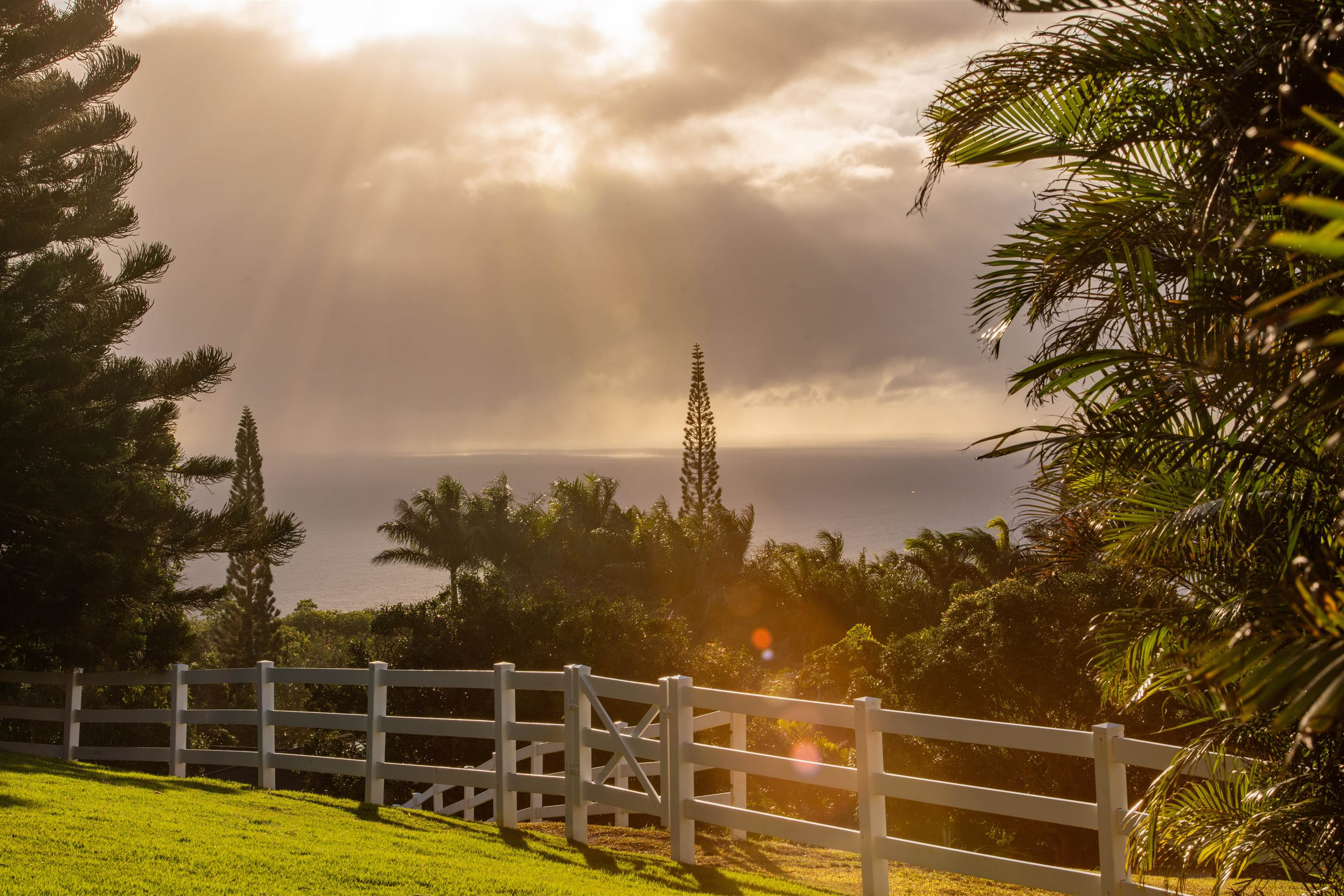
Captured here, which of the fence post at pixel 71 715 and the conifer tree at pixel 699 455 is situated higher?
the conifer tree at pixel 699 455

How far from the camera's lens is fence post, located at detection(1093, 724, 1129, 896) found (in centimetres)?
565

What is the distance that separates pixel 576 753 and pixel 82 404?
724 inches

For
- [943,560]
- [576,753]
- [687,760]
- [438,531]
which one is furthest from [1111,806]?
[438,531]

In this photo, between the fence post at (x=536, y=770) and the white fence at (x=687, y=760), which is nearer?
the white fence at (x=687, y=760)

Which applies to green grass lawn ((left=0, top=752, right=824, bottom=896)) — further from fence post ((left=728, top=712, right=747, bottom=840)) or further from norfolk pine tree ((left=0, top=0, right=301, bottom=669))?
norfolk pine tree ((left=0, top=0, right=301, bottom=669))

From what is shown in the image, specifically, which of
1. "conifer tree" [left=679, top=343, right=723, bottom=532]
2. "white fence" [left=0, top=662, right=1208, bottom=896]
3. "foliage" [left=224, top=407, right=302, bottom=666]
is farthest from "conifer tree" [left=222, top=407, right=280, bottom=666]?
"white fence" [left=0, top=662, right=1208, bottom=896]

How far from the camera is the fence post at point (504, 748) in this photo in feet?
30.6

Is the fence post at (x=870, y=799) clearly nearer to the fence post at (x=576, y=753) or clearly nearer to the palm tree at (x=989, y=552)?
the fence post at (x=576, y=753)

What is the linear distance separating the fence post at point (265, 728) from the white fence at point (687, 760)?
0.07 feet

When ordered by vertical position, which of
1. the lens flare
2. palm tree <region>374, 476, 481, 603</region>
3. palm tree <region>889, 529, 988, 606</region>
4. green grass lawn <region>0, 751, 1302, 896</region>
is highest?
palm tree <region>374, 476, 481, 603</region>

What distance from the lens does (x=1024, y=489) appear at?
6414 mm

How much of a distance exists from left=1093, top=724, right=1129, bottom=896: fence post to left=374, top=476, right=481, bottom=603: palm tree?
2026 inches

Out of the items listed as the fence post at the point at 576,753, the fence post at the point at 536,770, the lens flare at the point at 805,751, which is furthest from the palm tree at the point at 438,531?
the fence post at the point at 576,753

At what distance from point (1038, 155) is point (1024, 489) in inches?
79.6
